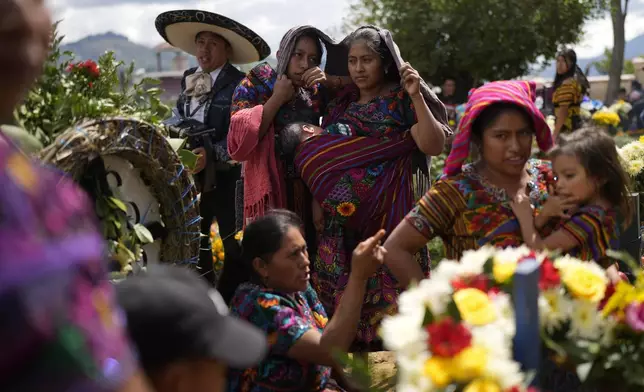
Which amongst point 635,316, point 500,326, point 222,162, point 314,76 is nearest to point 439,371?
point 500,326

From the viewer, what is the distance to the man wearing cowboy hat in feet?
19.5

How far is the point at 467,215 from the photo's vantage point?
130 inches

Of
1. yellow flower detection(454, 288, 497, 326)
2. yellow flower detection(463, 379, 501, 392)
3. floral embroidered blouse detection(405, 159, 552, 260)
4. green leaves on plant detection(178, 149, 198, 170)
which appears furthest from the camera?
green leaves on plant detection(178, 149, 198, 170)

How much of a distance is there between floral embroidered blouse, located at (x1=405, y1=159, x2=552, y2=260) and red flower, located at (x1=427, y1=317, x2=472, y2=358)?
50.6 inches

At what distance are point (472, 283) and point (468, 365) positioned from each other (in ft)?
1.34

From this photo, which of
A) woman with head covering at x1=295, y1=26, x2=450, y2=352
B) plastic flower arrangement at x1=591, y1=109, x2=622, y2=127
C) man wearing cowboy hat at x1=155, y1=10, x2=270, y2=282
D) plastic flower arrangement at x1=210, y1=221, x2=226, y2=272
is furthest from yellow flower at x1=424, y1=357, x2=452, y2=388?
plastic flower arrangement at x1=591, y1=109, x2=622, y2=127

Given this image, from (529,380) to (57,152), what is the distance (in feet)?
6.06

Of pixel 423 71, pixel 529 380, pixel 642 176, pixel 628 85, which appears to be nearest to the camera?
pixel 529 380

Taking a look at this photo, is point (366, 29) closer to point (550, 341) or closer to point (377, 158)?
point (377, 158)

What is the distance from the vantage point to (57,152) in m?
3.19

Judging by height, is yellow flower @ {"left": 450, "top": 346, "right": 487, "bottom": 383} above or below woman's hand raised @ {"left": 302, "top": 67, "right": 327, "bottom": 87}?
below

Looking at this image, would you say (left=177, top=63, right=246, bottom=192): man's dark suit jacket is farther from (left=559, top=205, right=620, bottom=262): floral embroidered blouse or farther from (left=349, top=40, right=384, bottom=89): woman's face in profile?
(left=559, top=205, right=620, bottom=262): floral embroidered blouse

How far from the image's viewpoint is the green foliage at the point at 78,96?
348 centimetres

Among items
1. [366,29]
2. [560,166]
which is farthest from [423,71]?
[560,166]
